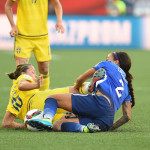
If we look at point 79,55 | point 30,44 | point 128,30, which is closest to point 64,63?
point 79,55

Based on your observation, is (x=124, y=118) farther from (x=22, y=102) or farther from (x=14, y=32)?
(x=14, y=32)

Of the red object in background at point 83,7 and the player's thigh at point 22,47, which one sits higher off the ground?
the player's thigh at point 22,47

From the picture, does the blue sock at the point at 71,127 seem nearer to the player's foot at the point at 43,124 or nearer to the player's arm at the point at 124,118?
the player's foot at the point at 43,124

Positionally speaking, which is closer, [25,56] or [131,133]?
[131,133]

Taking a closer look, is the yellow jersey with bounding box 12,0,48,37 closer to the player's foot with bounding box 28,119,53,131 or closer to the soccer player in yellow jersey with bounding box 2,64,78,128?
the soccer player in yellow jersey with bounding box 2,64,78,128

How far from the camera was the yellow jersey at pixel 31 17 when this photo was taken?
8000mm

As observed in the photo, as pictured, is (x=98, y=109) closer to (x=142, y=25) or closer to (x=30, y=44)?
(x=30, y=44)

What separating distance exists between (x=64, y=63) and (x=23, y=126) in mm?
9740

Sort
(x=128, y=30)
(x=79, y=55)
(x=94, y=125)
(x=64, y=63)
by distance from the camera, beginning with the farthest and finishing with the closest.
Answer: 1. (x=128, y=30)
2. (x=79, y=55)
3. (x=64, y=63)
4. (x=94, y=125)

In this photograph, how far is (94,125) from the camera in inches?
226

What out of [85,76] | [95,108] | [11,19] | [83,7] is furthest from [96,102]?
[83,7]

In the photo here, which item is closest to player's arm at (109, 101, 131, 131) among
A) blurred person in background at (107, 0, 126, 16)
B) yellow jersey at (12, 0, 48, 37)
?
yellow jersey at (12, 0, 48, 37)

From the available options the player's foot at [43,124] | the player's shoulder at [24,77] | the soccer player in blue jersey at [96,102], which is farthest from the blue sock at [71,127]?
the player's shoulder at [24,77]

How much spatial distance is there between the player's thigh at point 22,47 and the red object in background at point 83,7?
16767mm
